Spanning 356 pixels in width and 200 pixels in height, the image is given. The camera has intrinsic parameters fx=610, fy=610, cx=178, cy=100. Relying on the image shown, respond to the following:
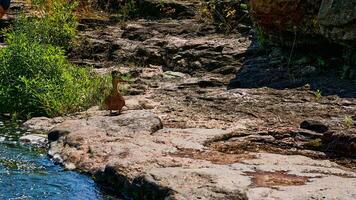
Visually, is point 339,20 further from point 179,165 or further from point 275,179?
point 275,179

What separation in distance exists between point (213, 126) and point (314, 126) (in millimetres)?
1554

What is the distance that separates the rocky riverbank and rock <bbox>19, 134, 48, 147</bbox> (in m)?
0.24

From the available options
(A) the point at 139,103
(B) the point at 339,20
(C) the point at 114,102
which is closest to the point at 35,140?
(C) the point at 114,102

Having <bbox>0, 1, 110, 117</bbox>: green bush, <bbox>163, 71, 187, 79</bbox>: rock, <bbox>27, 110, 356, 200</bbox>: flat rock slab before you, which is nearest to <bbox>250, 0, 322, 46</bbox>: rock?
<bbox>163, 71, 187, 79</bbox>: rock

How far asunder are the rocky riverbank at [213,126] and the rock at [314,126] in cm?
2

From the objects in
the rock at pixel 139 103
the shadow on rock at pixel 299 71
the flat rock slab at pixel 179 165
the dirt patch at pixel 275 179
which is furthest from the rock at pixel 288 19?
the dirt patch at pixel 275 179

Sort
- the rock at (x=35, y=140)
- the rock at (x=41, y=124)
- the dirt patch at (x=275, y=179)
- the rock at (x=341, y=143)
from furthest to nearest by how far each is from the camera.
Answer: the rock at (x=41, y=124) < the rock at (x=35, y=140) < the rock at (x=341, y=143) < the dirt patch at (x=275, y=179)

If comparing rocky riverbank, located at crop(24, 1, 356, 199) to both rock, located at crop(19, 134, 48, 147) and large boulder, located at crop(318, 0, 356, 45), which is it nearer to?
rock, located at crop(19, 134, 48, 147)

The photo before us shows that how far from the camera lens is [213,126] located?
949 cm

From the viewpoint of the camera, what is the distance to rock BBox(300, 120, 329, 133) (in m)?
8.78


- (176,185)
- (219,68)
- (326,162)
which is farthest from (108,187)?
(219,68)

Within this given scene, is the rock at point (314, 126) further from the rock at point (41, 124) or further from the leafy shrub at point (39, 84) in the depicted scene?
the leafy shrub at point (39, 84)

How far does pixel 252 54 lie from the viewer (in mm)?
13734

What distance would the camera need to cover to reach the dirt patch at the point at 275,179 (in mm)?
6277
